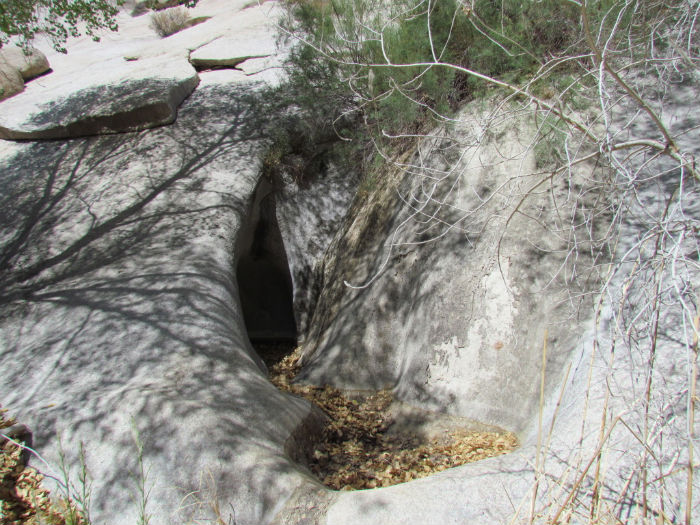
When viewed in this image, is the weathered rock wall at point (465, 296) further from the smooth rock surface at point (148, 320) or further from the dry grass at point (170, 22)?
the dry grass at point (170, 22)

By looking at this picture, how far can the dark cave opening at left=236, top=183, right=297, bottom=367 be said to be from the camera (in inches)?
269

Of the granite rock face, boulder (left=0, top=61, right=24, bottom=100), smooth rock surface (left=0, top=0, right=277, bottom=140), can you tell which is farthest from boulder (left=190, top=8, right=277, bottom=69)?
boulder (left=0, top=61, right=24, bottom=100)

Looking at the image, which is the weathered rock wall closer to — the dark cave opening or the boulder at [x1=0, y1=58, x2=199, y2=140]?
the dark cave opening

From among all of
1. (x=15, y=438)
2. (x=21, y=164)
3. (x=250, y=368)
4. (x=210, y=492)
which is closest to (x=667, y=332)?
(x=210, y=492)

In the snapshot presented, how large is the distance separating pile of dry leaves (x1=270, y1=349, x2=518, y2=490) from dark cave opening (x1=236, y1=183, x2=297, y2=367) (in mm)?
2110

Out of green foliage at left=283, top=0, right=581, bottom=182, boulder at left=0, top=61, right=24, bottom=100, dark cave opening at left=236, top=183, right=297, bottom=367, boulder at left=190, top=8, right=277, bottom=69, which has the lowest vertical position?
dark cave opening at left=236, top=183, right=297, bottom=367

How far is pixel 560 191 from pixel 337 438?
2.45 m

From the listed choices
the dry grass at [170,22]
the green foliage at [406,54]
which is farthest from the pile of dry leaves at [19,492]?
the dry grass at [170,22]

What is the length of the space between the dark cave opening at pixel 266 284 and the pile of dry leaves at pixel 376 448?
6.92 ft

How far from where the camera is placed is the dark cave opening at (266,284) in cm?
684

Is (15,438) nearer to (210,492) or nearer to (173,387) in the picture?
(173,387)

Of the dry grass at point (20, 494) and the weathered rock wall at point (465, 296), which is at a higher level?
the dry grass at point (20, 494)

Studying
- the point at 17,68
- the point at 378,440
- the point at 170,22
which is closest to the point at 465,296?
the point at 378,440

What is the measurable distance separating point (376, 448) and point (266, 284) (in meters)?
3.77
